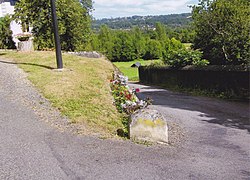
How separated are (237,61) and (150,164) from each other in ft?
40.2

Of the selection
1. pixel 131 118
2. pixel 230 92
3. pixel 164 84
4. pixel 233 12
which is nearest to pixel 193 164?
pixel 131 118

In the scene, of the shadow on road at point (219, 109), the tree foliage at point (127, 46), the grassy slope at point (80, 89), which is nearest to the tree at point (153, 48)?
the tree foliage at point (127, 46)

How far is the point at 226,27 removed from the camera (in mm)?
15062

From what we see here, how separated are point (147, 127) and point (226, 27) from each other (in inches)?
406

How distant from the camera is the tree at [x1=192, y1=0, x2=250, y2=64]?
14422 millimetres

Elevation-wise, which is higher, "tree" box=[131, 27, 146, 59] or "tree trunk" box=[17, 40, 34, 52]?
"tree trunk" box=[17, 40, 34, 52]

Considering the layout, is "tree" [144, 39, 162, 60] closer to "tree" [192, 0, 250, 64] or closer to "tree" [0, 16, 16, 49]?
"tree" [0, 16, 16, 49]

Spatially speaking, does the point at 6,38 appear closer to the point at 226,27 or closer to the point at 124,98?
the point at 226,27

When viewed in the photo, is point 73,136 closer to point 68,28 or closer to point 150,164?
point 150,164

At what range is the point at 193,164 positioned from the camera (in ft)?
17.5

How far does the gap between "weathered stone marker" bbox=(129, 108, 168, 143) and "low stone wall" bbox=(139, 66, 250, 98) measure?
8074mm

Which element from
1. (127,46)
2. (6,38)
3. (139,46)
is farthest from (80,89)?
(139,46)

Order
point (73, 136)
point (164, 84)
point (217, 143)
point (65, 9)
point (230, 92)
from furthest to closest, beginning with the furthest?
1. point (164, 84)
2. point (65, 9)
3. point (230, 92)
4. point (217, 143)
5. point (73, 136)

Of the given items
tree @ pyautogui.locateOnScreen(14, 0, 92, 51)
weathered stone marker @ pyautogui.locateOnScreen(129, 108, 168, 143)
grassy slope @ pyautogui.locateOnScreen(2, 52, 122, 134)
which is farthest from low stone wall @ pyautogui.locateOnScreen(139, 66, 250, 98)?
weathered stone marker @ pyautogui.locateOnScreen(129, 108, 168, 143)
